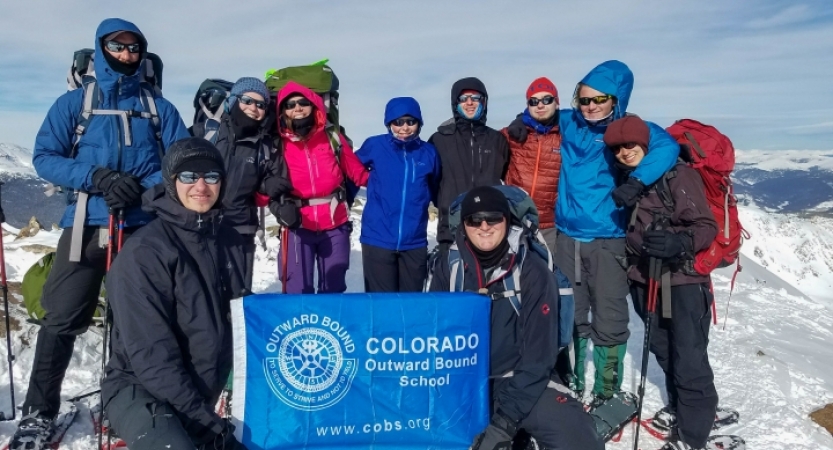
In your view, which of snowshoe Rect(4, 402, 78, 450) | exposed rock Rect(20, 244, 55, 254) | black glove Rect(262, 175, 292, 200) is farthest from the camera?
exposed rock Rect(20, 244, 55, 254)

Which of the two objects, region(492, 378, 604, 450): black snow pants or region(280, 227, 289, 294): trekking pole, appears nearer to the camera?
region(492, 378, 604, 450): black snow pants

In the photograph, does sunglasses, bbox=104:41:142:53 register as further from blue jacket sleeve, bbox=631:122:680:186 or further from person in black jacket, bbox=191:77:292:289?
blue jacket sleeve, bbox=631:122:680:186

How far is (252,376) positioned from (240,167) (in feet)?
6.82

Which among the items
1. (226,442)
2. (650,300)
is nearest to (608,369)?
(650,300)

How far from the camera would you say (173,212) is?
3.28 metres

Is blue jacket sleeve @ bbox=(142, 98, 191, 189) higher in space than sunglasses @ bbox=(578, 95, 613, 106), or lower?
lower

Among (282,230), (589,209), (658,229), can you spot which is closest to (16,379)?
(282,230)

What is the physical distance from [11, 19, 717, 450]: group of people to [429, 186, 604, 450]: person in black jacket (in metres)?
0.01

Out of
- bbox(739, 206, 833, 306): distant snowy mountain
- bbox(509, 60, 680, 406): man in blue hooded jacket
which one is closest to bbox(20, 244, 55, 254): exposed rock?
bbox(509, 60, 680, 406): man in blue hooded jacket

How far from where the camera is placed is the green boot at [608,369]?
5.03m

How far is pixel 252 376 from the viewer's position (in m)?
3.54

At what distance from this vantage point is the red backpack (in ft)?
14.1

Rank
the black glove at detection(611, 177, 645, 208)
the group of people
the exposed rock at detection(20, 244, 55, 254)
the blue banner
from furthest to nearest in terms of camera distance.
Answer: the exposed rock at detection(20, 244, 55, 254) < the black glove at detection(611, 177, 645, 208) < the blue banner < the group of people

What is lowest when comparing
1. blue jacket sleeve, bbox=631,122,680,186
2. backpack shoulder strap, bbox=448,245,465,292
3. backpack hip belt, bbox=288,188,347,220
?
backpack shoulder strap, bbox=448,245,465,292
